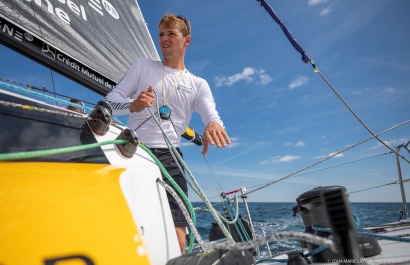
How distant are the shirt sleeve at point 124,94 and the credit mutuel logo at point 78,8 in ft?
4.31

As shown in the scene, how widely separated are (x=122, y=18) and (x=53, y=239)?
3.95 meters

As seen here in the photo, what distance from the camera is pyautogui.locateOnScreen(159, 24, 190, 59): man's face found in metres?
1.90

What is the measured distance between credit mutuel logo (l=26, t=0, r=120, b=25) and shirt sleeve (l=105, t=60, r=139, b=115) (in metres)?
1.31

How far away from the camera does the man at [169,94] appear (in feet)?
5.62

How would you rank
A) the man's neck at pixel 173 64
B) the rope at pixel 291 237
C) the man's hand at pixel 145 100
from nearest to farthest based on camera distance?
1. the rope at pixel 291 237
2. the man's hand at pixel 145 100
3. the man's neck at pixel 173 64

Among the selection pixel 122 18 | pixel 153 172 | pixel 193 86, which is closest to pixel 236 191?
pixel 193 86

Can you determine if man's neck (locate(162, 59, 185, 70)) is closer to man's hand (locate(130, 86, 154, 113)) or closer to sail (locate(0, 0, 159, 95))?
man's hand (locate(130, 86, 154, 113))

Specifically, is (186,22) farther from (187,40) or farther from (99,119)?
(99,119)

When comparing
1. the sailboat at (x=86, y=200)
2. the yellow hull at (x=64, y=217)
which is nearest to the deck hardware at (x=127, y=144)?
the sailboat at (x=86, y=200)

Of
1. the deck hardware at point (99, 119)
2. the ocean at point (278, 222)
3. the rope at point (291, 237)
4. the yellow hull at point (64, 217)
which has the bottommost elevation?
the ocean at point (278, 222)

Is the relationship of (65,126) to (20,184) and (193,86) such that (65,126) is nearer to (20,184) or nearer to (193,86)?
(20,184)

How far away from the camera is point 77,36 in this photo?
8.98 feet

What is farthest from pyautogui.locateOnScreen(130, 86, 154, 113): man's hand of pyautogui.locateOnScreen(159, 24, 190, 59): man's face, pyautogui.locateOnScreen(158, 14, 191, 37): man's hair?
pyautogui.locateOnScreen(158, 14, 191, 37): man's hair

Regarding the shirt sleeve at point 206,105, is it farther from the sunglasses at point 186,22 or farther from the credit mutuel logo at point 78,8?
the credit mutuel logo at point 78,8
